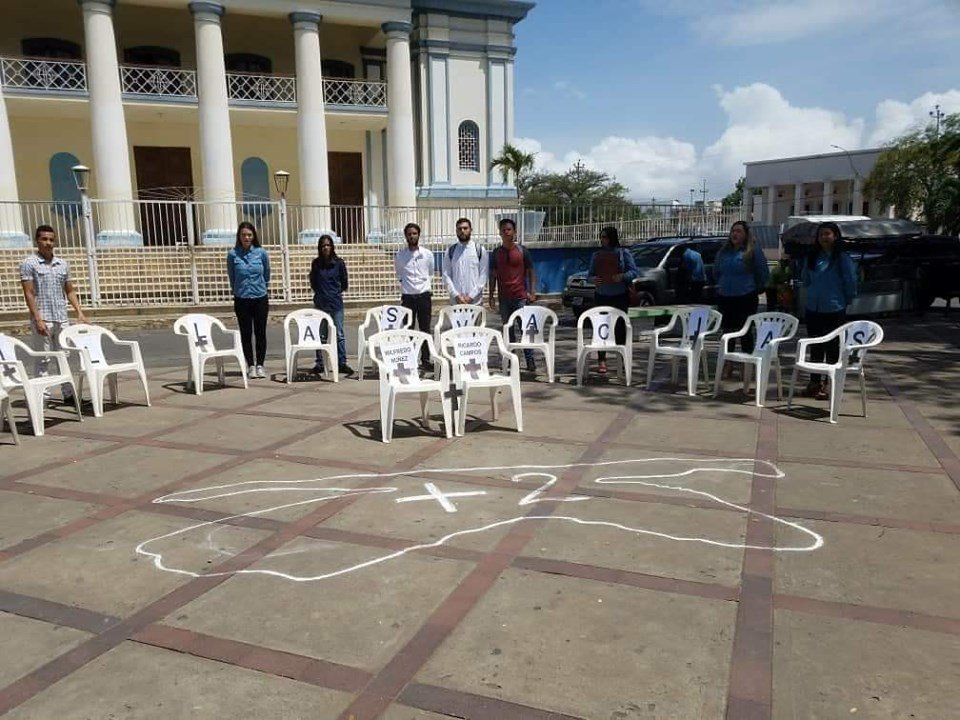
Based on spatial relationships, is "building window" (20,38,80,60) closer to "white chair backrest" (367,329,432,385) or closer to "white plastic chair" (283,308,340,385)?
"white plastic chair" (283,308,340,385)

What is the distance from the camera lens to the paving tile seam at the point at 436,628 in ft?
9.16

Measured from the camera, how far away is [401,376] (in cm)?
662

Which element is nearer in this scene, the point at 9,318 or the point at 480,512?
the point at 480,512

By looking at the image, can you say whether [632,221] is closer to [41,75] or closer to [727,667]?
[41,75]

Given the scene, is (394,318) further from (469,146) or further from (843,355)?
(469,146)

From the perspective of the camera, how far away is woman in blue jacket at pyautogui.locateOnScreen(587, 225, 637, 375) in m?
8.55

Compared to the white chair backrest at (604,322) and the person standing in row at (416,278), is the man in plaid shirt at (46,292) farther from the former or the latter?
the white chair backrest at (604,322)

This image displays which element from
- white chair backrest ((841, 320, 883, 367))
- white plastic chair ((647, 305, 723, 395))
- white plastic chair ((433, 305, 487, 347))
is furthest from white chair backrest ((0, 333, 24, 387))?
white chair backrest ((841, 320, 883, 367))

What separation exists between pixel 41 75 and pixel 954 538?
21.9 metres

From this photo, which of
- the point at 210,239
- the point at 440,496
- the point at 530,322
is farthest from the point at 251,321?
the point at 210,239

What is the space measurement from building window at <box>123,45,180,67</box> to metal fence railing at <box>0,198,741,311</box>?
5570 mm

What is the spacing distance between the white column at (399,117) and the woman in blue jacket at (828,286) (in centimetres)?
1604

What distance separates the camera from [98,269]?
49.0 feet

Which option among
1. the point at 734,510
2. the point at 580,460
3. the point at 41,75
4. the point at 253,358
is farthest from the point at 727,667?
the point at 41,75
